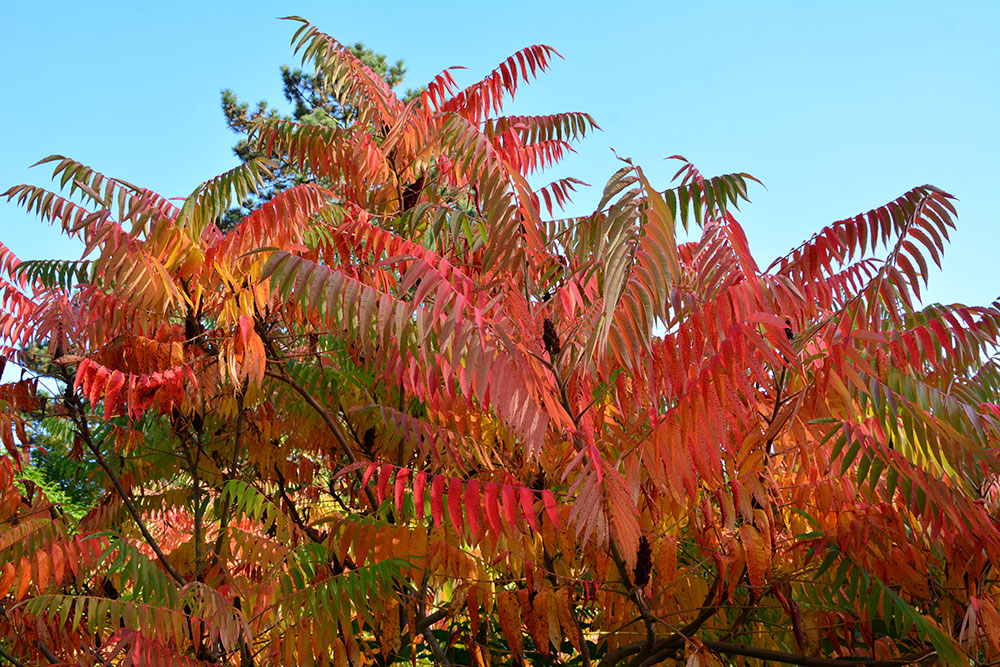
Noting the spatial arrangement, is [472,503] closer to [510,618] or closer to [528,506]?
[528,506]

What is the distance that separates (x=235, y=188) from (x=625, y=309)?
2.07 metres

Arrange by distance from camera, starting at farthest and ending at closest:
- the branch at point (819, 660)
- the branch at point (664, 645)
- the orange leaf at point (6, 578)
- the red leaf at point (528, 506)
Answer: the orange leaf at point (6, 578), the branch at point (664, 645), the branch at point (819, 660), the red leaf at point (528, 506)

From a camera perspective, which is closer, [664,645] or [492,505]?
[492,505]

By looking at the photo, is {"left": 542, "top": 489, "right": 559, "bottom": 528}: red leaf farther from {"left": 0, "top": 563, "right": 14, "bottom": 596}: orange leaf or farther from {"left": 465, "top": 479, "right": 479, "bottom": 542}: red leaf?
{"left": 0, "top": 563, "right": 14, "bottom": 596}: orange leaf

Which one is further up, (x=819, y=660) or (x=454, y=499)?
(x=454, y=499)

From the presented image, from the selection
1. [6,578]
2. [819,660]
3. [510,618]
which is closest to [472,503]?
[510,618]

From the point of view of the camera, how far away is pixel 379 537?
2.55 metres

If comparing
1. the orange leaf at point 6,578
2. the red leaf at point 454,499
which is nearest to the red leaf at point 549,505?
the red leaf at point 454,499

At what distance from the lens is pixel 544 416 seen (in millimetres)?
1929

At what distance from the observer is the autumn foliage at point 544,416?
6.11 ft

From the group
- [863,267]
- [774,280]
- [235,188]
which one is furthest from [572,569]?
[235,188]

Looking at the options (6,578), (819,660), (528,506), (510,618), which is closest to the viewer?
(528,506)

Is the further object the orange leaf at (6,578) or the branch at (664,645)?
the orange leaf at (6,578)

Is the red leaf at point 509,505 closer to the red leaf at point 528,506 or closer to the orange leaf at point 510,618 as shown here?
the red leaf at point 528,506
